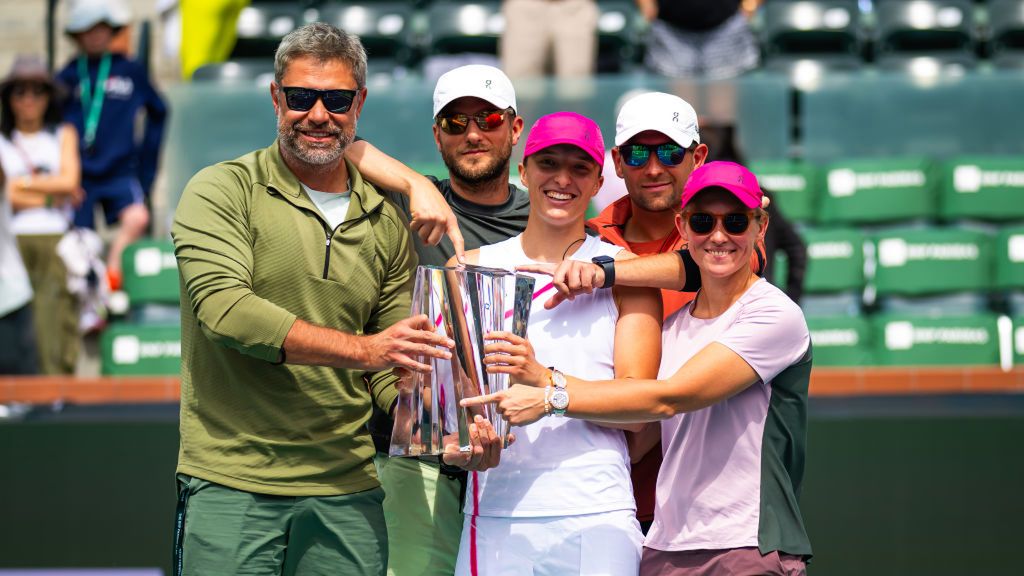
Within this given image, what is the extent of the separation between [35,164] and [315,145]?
412 cm

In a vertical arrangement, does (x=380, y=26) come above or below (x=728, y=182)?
above

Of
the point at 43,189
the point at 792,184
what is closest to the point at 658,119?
the point at 792,184

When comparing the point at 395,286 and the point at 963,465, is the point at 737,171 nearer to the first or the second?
the point at 395,286

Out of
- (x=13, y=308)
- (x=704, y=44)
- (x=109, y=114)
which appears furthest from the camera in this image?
(x=704, y=44)

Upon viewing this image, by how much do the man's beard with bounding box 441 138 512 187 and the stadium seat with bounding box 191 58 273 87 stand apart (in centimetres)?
428

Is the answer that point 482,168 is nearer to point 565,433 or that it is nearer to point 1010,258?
point 565,433

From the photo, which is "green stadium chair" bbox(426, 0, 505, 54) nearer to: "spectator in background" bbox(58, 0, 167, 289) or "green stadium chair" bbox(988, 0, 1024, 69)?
"spectator in background" bbox(58, 0, 167, 289)

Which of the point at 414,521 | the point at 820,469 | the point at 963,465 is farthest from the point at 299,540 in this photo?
the point at 963,465

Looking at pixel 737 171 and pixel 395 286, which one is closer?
pixel 737 171

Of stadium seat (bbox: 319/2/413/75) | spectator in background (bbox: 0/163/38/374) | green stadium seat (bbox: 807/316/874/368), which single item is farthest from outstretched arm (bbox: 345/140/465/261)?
stadium seat (bbox: 319/2/413/75)

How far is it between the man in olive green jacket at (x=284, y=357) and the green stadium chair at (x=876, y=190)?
422 cm

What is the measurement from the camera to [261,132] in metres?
7.23

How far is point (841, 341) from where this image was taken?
6414mm

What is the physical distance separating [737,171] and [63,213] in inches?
182
